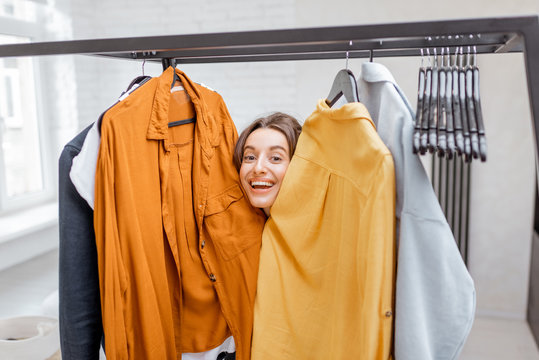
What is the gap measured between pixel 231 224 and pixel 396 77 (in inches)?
101

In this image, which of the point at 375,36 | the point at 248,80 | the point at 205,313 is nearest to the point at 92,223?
the point at 205,313

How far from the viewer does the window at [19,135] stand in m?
3.50

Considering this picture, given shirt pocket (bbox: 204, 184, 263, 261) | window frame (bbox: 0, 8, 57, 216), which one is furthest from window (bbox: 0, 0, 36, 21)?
shirt pocket (bbox: 204, 184, 263, 261)

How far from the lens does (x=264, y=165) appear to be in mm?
1275

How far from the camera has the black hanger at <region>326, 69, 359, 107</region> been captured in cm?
105

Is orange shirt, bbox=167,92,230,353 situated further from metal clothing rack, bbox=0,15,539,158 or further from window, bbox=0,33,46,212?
window, bbox=0,33,46,212

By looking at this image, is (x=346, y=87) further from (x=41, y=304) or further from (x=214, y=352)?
(x=41, y=304)

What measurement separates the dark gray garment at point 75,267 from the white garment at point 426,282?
0.75 meters

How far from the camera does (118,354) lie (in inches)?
43.1

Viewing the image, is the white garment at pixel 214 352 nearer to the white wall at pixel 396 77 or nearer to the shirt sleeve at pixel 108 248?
the shirt sleeve at pixel 108 248

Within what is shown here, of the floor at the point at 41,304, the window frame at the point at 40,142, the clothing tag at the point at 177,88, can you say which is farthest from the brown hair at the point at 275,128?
the window frame at the point at 40,142

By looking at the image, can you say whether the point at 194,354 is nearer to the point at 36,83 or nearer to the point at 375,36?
the point at 375,36

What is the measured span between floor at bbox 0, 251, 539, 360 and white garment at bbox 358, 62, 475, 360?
2441 mm

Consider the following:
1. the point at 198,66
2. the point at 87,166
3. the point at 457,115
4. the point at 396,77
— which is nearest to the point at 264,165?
the point at 87,166
